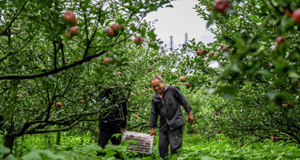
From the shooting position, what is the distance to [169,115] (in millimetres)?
4402

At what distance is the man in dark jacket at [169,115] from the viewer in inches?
168

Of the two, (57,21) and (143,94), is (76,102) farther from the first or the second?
(143,94)

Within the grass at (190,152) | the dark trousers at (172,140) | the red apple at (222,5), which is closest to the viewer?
the red apple at (222,5)

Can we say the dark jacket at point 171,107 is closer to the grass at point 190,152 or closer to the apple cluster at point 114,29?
the grass at point 190,152

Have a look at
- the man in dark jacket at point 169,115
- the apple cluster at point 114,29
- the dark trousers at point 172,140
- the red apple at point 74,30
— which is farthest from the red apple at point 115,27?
the dark trousers at point 172,140

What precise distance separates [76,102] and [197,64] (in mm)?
1472

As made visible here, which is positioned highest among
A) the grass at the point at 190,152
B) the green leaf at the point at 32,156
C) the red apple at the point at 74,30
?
the red apple at the point at 74,30

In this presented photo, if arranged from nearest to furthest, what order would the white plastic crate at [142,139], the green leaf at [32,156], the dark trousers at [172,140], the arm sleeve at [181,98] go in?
the green leaf at [32,156] → the white plastic crate at [142,139] → the dark trousers at [172,140] → the arm sleeve at [181,98]

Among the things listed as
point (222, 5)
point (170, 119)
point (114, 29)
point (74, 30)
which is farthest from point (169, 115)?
point (222, 5)

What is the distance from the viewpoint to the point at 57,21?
171cm

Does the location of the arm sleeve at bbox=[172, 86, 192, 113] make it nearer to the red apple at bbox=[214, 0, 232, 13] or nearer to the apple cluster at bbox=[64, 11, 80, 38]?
the apple cluster at bbox=[64, 11, 80, 38]

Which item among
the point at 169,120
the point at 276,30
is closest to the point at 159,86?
the point at 169,120

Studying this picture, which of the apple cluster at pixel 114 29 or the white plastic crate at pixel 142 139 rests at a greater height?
the apple cluster at pixel 114 29

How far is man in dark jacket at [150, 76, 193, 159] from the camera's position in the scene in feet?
14.0
